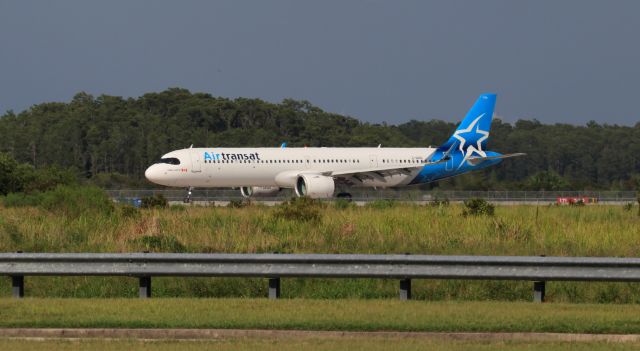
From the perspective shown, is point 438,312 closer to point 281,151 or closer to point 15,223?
point 15,223

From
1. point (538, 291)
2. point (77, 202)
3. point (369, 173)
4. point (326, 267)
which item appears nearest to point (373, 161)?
point (369, 173)

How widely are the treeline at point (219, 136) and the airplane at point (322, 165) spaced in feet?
138

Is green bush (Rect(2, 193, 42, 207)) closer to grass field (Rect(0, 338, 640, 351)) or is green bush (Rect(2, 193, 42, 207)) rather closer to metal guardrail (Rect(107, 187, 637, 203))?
metal guardrail (Rect(107, 187, 637, 203))

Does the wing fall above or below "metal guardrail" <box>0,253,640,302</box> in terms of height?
above

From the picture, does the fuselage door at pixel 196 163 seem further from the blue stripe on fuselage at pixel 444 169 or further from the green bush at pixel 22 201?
the green bush at pixel 22 201

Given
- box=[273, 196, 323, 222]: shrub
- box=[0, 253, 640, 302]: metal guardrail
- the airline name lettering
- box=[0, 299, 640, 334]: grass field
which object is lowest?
box=[0, 299, 640, 334]: grass field

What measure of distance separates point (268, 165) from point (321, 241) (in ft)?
105

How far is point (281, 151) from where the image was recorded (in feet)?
175

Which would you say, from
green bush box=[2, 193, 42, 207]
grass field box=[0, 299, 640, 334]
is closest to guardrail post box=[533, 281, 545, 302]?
grass field box=[0, 299, 640, 334]

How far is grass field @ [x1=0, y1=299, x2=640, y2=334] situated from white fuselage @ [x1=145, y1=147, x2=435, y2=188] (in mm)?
36075

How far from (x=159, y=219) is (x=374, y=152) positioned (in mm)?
32620

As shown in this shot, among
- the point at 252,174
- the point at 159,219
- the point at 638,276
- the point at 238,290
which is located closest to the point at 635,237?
the point at 638,276

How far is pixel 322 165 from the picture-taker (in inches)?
2125

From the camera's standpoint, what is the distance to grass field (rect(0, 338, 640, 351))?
36.8 ft
